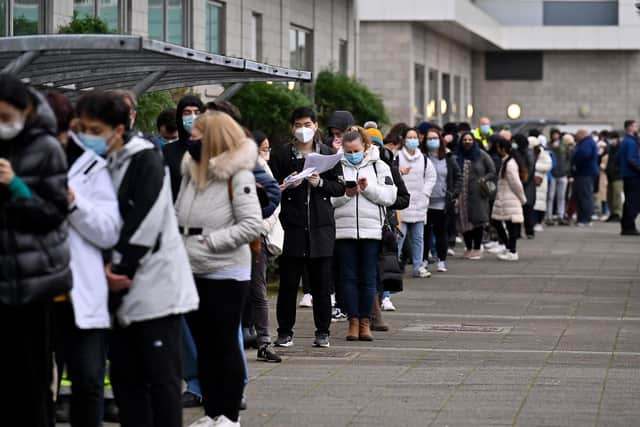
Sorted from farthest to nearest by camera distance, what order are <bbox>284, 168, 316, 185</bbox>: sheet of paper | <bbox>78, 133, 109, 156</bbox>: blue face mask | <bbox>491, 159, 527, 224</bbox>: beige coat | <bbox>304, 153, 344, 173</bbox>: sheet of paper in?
1. <bbox>491, 159, 527, 224</bbox>: beige coat
2. <bbox>304, 153, 344, 173</bbox>: sheet of paper
3. <bbox>284, 168, 316, 185</bbox>: sheet of paper
4. <bbox>78, 133, 109, 156</bbox>: blue face mask

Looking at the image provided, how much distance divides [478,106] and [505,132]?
3421 cm

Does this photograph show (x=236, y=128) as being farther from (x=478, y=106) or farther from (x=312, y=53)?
(x=478, y=106)

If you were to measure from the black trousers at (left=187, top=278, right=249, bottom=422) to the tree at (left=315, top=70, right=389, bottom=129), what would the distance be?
2259 centimetres

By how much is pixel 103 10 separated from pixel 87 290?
50.3 ft

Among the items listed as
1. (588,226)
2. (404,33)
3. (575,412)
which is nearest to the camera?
(575,412)

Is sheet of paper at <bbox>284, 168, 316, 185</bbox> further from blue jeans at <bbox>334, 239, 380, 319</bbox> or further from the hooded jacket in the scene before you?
the hooded jacket

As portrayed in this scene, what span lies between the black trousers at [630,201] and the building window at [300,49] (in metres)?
7.09

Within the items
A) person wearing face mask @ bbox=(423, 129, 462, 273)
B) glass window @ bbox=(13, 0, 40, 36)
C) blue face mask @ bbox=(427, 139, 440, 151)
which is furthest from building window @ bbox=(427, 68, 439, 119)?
A: glass window @ bbox=(13, 0, 40, 36)

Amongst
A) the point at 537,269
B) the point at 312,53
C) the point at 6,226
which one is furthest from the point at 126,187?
the point at 312,53

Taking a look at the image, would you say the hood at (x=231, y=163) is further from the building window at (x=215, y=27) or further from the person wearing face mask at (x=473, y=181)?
the building window at (x=215, y=27)

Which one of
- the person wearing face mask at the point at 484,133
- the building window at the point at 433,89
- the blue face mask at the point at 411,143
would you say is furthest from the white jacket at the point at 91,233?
the building window at the point at 433,89

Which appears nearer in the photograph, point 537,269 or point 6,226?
point 6,226

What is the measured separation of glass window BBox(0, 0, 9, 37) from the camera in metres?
18.8

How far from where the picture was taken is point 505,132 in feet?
Result: 80.7
